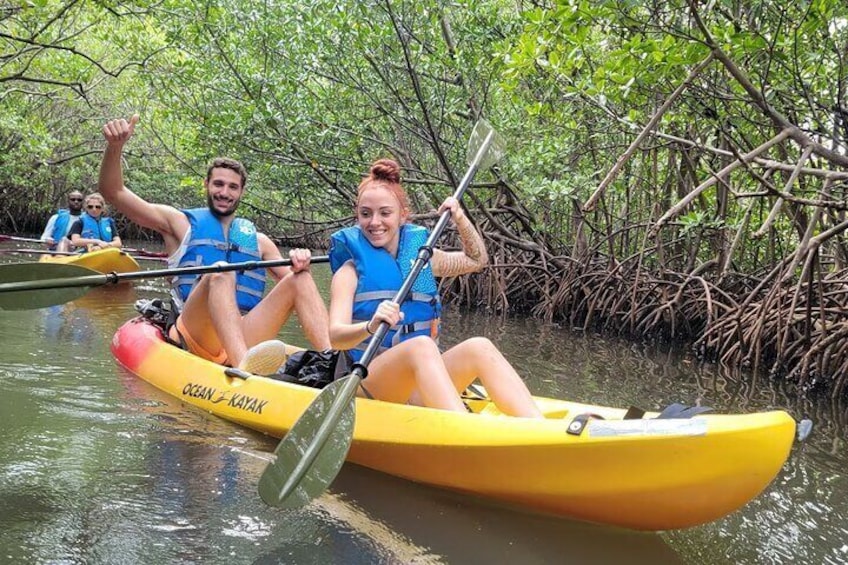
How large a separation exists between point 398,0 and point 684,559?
548 cm

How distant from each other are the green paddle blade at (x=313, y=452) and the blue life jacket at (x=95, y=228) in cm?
718

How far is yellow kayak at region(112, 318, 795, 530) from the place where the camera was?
1.88m

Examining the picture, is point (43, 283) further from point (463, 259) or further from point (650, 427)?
point (650, 427)

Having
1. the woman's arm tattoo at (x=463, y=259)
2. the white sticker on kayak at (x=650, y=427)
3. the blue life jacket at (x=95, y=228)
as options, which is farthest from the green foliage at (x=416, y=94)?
the white sticker on kayak at (x=650, y=427)

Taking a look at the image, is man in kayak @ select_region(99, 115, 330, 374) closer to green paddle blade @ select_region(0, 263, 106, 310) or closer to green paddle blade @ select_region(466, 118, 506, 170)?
green paddle blade @ select_region(0, 263, 106, 310)

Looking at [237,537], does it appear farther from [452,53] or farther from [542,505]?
[452,53]

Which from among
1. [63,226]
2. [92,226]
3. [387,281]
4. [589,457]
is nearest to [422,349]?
[387,281]

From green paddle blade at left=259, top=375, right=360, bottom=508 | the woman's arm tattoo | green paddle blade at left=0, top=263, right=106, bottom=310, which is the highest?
the woman's arm tattoo

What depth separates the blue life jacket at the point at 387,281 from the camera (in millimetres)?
2818

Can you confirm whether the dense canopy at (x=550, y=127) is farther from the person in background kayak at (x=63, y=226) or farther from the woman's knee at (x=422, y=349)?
the woman's knee at (x=422, y=349)

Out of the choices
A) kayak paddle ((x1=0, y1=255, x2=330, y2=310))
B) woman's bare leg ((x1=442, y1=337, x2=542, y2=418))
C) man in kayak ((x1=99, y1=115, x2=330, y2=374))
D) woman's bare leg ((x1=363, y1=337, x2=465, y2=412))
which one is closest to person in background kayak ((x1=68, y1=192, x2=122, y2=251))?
man in kayak ((x1=99, y1=115, x2=330, y2=374))

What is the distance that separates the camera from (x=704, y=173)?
777 cm

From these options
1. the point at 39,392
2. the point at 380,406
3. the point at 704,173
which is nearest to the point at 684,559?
the point at 380,406

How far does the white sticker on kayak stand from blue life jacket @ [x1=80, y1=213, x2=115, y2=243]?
25.6 feet
